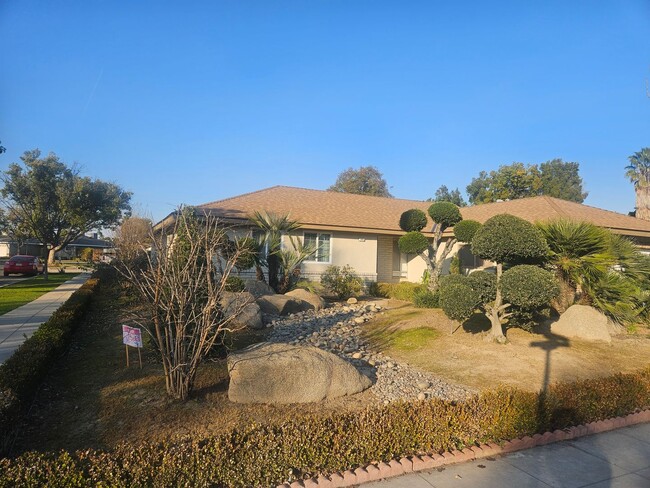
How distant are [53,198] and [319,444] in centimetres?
3084

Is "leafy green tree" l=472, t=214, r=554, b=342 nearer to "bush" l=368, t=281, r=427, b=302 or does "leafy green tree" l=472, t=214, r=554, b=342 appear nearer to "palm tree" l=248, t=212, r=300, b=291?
"bush" l=368, t=281, r=427, b=302

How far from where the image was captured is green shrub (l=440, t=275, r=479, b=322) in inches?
340

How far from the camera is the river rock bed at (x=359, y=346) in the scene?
6414 mm

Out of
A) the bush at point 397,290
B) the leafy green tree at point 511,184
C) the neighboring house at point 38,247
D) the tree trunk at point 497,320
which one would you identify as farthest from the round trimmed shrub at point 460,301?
the neighboring house at point 38,247

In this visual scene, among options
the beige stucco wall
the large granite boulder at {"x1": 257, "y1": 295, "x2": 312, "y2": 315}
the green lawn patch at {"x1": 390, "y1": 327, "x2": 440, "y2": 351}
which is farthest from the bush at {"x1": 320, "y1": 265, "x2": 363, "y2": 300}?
the green lawn patch at {"x1": 390, "y1": 327, "x2": 440, "y2": 351}

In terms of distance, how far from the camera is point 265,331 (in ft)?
33.7

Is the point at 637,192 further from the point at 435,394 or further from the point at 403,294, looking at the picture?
the point at 435,394

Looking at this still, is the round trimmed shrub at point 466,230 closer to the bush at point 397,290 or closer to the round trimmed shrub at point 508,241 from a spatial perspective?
the bush at point 397,290

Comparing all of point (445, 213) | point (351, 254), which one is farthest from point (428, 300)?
point (351, 254)

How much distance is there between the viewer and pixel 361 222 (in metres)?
19.9

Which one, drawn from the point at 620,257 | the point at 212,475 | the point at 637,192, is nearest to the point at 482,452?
the point at 212,475

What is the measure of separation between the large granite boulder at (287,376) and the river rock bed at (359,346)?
2.39 ft

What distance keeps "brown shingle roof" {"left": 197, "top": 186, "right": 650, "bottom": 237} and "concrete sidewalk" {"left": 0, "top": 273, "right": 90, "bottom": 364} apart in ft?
21.9

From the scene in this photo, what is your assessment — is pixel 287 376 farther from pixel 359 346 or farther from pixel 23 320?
pixel 23 320
